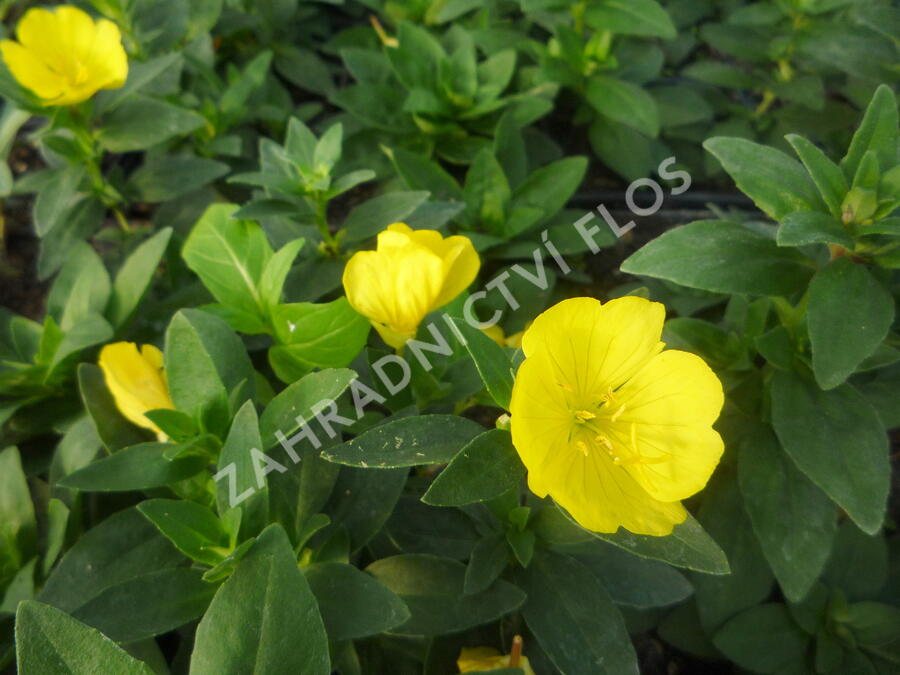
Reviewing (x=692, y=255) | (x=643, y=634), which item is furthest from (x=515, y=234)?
(x=643, y=634)

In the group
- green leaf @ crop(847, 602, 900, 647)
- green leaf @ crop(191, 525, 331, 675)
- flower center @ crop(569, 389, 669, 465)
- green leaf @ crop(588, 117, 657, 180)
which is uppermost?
green leaf @ crop(191, 525, 331, 675)

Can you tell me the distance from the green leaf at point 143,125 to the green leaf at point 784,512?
1.24 m

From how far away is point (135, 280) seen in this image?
1.28 m

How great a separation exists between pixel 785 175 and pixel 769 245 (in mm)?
107

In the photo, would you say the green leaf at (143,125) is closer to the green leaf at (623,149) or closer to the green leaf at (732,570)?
the green leaf at (623,149)

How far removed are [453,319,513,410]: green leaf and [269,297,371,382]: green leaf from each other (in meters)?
0.26

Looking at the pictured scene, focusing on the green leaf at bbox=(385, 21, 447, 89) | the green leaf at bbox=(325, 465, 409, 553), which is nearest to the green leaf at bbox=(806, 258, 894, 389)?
the green leaf at bbox=(325, 465, 409, 553)

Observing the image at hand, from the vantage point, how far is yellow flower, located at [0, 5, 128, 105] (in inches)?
52.8

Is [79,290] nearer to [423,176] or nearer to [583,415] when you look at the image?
[423,176]

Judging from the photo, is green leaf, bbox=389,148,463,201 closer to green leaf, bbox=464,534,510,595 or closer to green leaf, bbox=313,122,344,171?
green leaf, bbox=313,122,344,171

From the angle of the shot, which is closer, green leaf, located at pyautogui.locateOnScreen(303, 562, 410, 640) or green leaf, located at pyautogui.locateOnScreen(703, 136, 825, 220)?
green leaf, located at pyautogui.locateOnScreen(303, 562, 410, 640)

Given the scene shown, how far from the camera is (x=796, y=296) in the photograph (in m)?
1.21

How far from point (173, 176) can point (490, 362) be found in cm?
113

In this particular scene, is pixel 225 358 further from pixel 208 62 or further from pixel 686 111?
pixel 686 111
